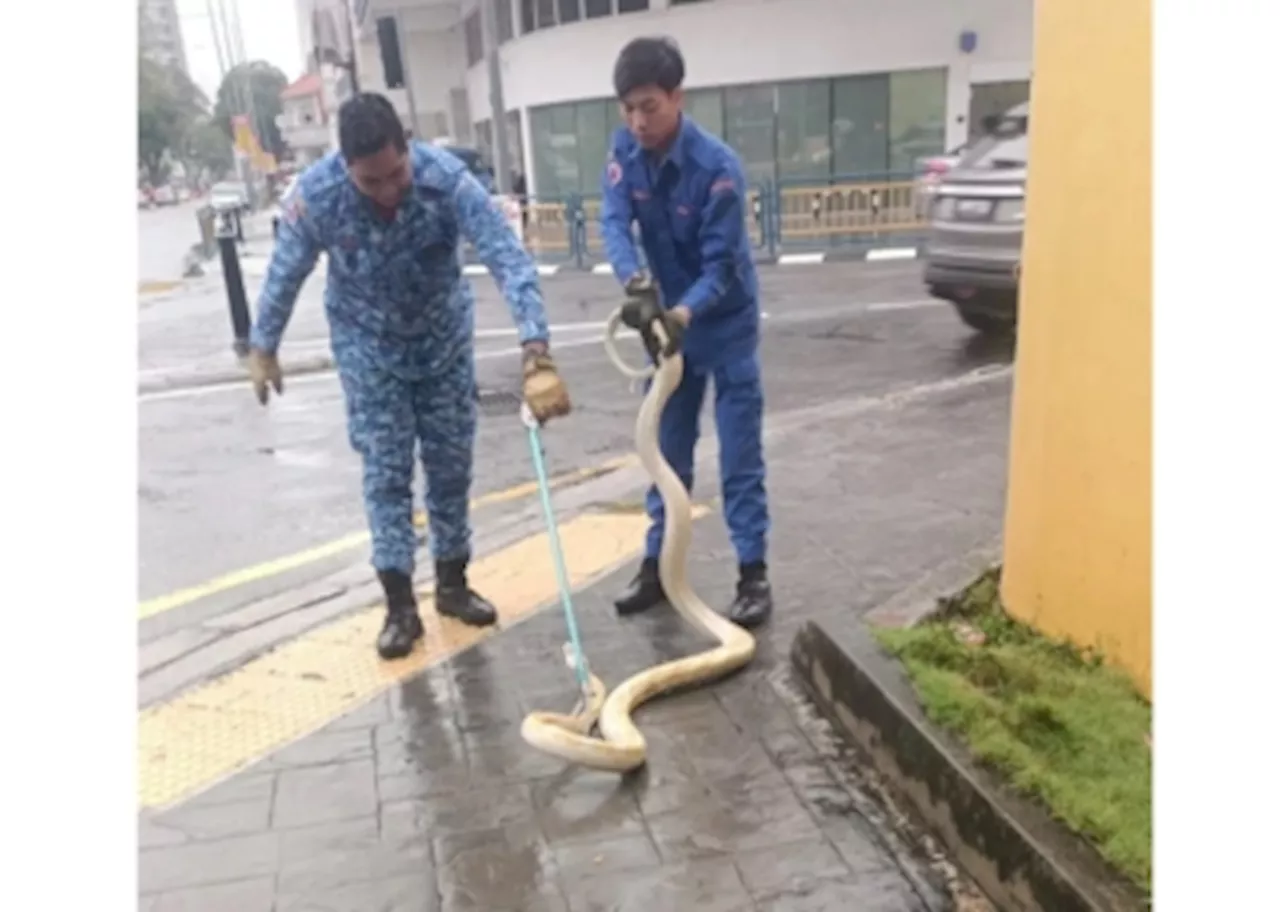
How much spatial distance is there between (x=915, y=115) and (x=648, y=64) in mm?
20596

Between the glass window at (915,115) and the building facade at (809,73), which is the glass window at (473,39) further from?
the glass window at (915,115)

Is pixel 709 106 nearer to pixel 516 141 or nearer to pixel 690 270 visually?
pixel 516 141

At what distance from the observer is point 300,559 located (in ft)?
17.9

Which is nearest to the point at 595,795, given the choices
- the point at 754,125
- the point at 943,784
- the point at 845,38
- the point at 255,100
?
the point at 943,784

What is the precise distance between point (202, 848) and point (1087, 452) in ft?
7.99

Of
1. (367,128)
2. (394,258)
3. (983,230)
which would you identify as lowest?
(983,230)

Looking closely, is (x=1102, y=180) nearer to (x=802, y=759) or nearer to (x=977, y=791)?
(x=977, y=791)

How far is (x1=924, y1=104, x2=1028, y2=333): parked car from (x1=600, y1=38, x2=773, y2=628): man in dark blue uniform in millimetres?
5341

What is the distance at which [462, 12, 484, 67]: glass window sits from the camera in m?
33.5

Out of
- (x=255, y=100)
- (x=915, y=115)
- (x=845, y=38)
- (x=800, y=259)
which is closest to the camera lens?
(x=800, y=259)

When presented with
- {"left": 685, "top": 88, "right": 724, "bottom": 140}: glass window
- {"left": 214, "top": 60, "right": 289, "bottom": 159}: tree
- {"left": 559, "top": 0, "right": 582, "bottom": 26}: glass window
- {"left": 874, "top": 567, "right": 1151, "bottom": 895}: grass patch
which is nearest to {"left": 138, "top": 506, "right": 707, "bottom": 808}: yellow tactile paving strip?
{"left": 874, "top": 567, "right": 1151, "bottom": 895}: grass patch

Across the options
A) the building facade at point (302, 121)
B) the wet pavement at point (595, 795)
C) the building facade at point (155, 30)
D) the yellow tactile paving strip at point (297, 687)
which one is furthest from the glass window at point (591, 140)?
the building facade at point (302, 121)

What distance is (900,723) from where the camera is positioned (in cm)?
302
